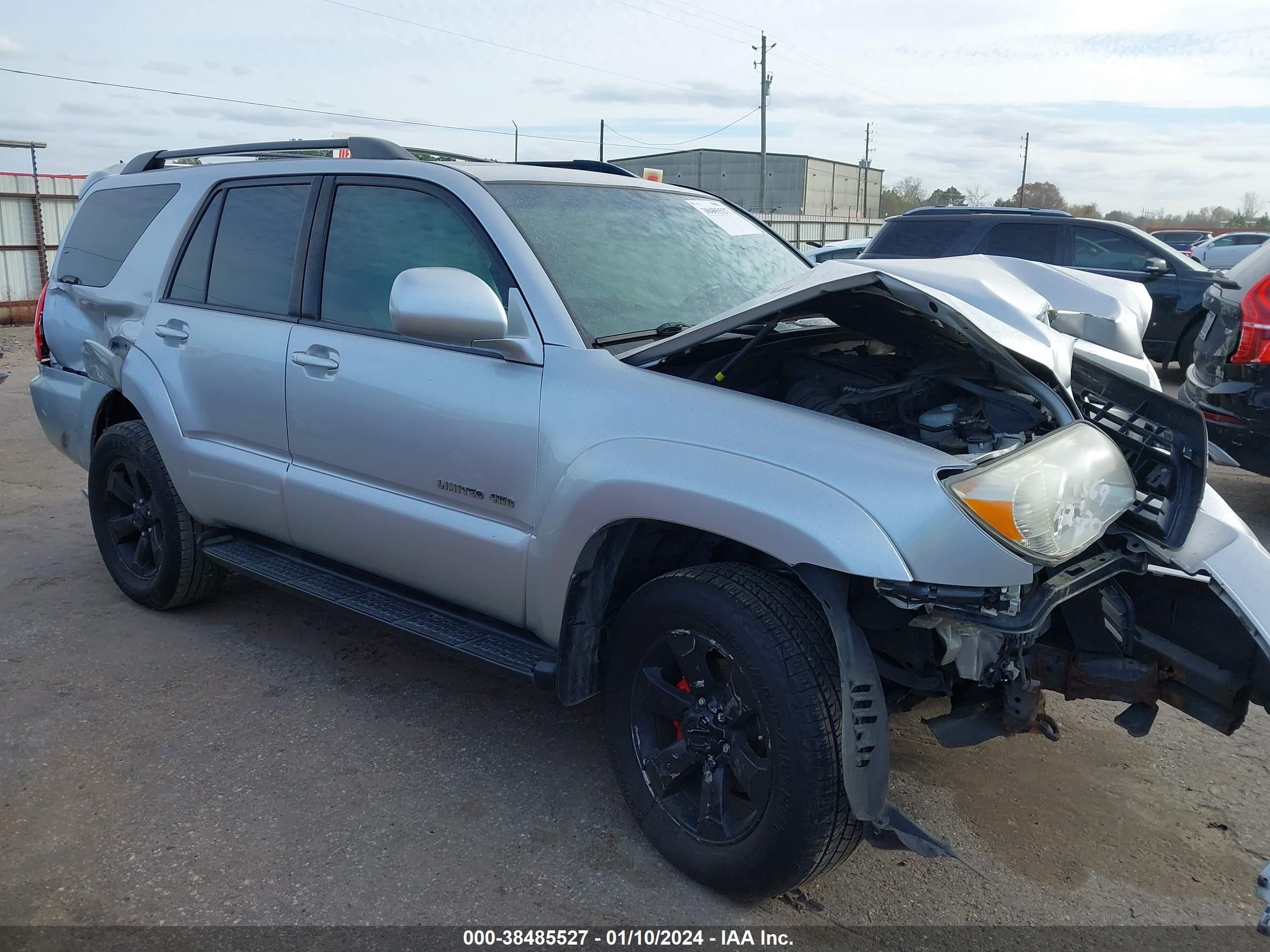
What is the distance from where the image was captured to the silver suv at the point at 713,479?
2.49m

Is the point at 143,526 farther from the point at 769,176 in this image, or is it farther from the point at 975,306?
the point at 769,176

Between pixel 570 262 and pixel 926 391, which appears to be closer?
pixel 926 391

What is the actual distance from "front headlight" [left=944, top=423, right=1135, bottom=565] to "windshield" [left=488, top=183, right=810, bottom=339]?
1270 millimetres

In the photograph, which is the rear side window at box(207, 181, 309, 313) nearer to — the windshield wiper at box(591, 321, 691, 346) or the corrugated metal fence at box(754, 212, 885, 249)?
the windshield wiper at box(591, 321, 691, 346)

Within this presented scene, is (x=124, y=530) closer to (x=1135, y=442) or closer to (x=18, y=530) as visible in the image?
(x=18, y=530)

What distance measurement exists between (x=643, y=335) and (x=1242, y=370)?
388 centimetres

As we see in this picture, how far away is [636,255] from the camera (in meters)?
3.58

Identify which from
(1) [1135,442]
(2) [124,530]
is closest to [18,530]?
(2) [124,530]

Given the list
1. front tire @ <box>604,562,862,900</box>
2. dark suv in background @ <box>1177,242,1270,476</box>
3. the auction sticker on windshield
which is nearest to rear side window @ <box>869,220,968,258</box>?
dark suv in background @ <box>1177,242,1270,476</box>

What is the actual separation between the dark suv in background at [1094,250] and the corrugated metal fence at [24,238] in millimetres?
14693

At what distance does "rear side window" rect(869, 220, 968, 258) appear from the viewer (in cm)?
1132

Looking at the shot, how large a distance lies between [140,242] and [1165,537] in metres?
4.31

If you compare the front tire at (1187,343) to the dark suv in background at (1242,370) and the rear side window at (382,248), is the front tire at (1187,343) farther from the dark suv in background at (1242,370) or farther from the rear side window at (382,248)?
the rear side window at (382,248)

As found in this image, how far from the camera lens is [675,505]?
8.87ft
